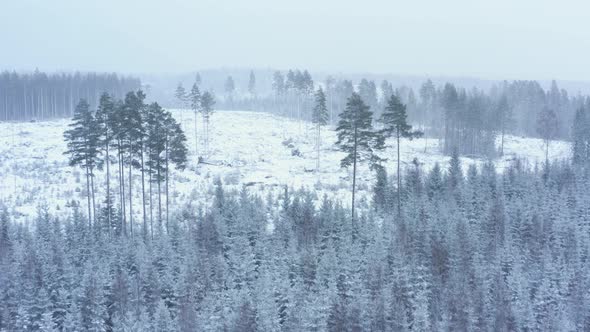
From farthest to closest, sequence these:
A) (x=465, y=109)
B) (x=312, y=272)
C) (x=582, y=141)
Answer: (x=465, y=109)
(x=582, y=141)
(x=312, y=272)

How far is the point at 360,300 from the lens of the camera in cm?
2705

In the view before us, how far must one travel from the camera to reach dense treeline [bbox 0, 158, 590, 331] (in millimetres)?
26500

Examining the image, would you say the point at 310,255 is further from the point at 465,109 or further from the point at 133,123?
the point at 465,109

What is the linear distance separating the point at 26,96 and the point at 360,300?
Result: 120m

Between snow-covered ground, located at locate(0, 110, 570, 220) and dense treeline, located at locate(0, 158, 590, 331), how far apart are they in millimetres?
14737

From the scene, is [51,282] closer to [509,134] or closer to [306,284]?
[306,284]

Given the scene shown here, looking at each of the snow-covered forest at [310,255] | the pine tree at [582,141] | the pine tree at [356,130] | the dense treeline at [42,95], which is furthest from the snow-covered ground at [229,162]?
the dense treeline at [42,95]

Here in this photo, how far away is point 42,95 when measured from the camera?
123 metres

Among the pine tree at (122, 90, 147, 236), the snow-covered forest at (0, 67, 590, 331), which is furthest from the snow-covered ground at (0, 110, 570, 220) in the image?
the pine tree at (122, 90, 147, 236)

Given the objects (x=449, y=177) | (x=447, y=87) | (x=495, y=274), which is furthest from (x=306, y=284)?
(x=447, y=87)

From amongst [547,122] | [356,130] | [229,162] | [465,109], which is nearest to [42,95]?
[229,162]

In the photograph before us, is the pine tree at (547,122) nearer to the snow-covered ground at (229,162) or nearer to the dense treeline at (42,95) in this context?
the snow-covered ground at (229,162)

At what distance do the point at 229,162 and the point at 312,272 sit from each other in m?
44.8

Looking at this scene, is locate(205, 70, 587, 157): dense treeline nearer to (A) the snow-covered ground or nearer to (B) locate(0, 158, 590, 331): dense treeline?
(A) the snow-covered ground
